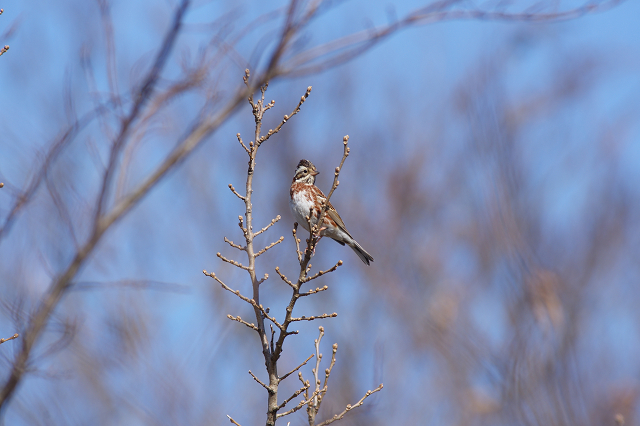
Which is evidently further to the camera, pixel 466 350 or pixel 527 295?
pixel 466 350

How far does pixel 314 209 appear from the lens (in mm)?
6969

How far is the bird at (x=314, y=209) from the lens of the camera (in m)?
7.09

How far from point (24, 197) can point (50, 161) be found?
0.61m

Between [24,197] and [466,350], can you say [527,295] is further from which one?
[24,197]

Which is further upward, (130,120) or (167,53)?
(167,53)

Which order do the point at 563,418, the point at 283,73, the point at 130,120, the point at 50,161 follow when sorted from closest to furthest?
the point at 563,418
the point at 50,161
the point at 130,120
the point at 283,73

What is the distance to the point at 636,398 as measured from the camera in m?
4.78

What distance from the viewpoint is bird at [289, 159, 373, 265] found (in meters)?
7.09

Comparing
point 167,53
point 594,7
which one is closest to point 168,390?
point 167,53

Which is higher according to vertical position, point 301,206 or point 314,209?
point 301,206

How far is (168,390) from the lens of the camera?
6934 mm

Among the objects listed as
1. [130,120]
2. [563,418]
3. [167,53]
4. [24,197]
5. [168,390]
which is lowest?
[563,418]

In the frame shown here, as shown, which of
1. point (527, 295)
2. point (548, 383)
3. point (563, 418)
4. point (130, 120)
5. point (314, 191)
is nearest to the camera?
point (563, 418)

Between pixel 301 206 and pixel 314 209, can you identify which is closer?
pixel 314 209
